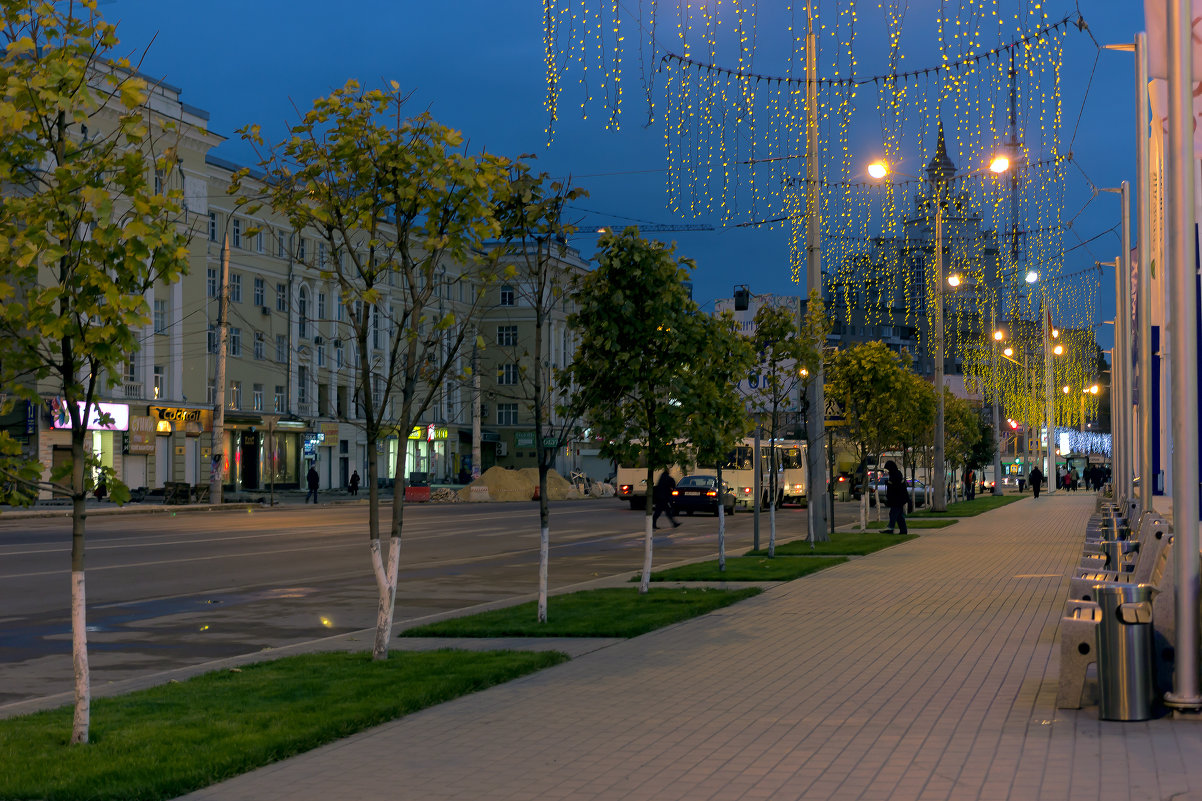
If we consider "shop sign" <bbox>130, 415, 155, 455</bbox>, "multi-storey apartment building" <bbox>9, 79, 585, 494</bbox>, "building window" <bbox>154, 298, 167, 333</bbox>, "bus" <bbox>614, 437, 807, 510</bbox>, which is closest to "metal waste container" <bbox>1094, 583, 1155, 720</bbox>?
"bus" <bbox>614, 437, 807, 510</bbox>

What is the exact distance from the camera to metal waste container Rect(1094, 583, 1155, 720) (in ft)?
28.8

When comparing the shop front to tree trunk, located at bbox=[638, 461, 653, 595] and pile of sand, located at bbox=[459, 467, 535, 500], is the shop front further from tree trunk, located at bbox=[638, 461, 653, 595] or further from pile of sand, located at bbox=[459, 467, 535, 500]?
tree trunk, located at bbox=[638, 461, 653, 595]

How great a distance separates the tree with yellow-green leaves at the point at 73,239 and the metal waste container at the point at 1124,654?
6.07 m

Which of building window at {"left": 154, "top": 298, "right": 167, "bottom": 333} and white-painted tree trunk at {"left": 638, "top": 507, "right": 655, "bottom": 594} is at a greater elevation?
building window at {"left": 154, "top": 298, "right": 167, "bottom": 333}

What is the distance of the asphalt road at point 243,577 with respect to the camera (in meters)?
14.1

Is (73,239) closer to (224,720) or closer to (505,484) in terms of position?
(224,720)

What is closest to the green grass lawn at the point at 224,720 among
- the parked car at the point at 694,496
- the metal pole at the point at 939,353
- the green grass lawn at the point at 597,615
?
the green grass lawn at the point at 597,615

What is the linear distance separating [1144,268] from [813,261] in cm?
782

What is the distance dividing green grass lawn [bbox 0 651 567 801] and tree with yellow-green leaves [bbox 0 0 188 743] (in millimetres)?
458

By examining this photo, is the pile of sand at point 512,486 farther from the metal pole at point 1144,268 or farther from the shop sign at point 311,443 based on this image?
the metal pole at point 1144,268

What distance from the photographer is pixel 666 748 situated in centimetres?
828

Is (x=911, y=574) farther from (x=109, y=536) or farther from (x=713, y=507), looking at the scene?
(x=713, y=507)

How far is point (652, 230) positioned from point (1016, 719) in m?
78.2

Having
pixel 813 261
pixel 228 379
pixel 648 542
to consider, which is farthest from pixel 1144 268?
pixel 228 379
